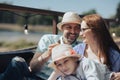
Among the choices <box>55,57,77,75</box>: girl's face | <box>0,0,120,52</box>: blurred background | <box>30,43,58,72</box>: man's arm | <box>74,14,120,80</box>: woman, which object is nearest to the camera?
<box>55,57,77,75</box>: girl's face

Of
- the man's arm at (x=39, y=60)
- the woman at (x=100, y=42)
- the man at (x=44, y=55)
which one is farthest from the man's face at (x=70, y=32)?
the woman at (x=100, y=42)

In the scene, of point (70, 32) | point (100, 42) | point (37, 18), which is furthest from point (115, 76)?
point (37, 18)

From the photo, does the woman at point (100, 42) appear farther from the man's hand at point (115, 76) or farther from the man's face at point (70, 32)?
the man's face at point (70, 32)

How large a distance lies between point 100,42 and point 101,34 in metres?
→ 0.05

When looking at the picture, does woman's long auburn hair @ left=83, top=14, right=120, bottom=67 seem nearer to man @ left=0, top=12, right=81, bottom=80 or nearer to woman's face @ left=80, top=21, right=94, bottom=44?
woman's face @ left=80, top=21, right=94, bottom=44

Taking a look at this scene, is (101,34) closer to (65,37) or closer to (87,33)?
(87,33)

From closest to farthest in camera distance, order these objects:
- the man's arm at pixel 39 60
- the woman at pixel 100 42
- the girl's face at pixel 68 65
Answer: the girl's face at pixel 68 65, the woman at pixel 100 42, the man's arm at pixel 39 60

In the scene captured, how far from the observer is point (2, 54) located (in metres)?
2.46

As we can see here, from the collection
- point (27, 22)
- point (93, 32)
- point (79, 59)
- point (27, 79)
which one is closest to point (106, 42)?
point (93, 32)

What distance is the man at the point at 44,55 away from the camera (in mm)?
2012

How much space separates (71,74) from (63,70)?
5 cm

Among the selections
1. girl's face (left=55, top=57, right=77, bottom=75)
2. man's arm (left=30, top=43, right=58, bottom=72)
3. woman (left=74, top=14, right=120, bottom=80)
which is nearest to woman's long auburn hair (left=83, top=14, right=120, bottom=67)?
woman (left=74, top=14, right=120, bottom=80)

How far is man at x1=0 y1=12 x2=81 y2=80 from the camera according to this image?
2012mm

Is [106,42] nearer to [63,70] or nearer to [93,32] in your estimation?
[93,32]
